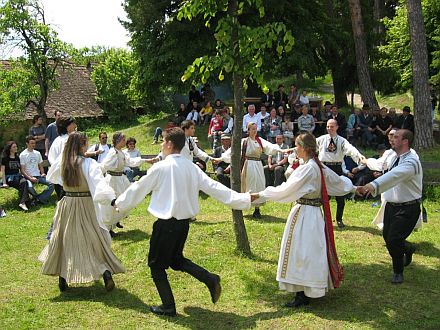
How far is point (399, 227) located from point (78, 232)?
3.94 meters

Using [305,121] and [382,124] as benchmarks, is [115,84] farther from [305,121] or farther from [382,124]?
[382,124]

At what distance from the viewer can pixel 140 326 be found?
5.80 meters

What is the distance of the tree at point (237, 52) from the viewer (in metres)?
7.72

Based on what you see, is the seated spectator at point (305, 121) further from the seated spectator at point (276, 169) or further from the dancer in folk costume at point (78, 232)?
the dancer in folk costume at point (78, 232)

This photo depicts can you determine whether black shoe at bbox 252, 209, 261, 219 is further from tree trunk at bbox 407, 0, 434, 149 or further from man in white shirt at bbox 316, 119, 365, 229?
tree trunk at bbox 407, 0, 434, 149

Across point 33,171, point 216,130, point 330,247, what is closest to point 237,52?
point 330,247

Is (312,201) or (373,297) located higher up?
(312,201)

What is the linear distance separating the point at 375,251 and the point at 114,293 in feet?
13.5

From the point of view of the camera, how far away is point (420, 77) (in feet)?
50.8

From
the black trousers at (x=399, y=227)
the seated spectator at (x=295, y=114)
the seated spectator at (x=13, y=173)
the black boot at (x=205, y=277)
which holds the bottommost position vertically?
the black boot at (x=205, y=277)

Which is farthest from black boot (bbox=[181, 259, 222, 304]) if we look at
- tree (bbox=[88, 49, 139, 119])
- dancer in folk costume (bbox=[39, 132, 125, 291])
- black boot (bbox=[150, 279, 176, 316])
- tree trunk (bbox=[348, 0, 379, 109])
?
tree (bbox=[88, 49, 139, 119])

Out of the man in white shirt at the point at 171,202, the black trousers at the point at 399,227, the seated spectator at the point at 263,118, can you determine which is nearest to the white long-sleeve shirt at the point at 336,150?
the black trousers at the point at 399,227

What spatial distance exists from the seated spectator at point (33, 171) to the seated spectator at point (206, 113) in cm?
902

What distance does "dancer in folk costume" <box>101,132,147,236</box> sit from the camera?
9.55 meters
